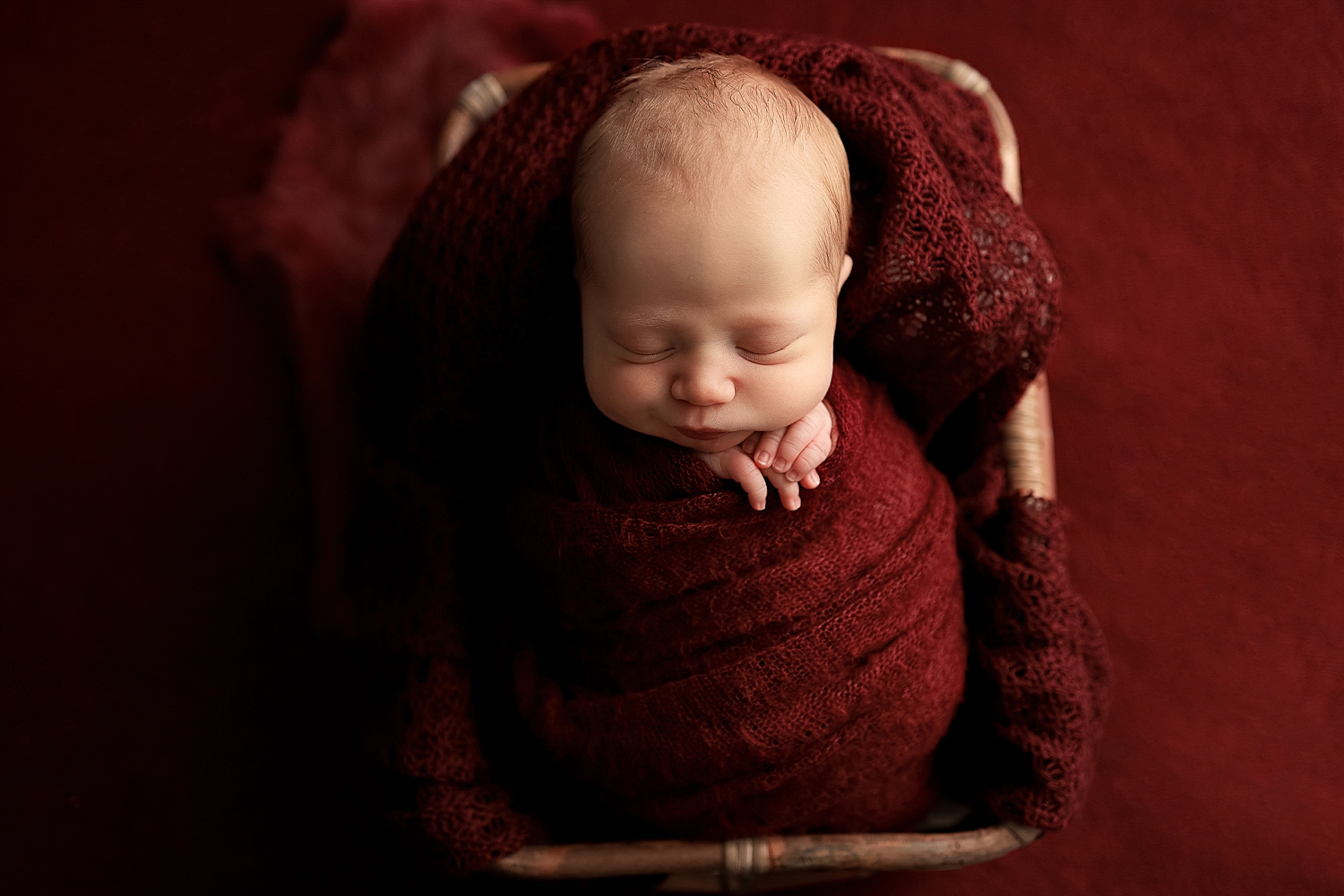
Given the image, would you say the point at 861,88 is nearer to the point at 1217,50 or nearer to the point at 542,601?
the point at 542,601

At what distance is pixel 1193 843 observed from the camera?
49.1 inches

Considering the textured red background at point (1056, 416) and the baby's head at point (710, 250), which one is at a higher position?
the baby's head at point (710, 250)

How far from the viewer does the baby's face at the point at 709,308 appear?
2.31 feet

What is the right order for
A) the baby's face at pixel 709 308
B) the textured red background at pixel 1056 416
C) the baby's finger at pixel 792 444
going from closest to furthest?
the baby's face at pixel 709 308
the baby's finger at pixel 792 444
the textured red background at pixel 1056 416

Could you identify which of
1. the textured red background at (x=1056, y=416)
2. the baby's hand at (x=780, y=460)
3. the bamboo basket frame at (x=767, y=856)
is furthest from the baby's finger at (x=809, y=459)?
the textured red background at (x=1056, y=416)

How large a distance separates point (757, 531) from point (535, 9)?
100 centimetres

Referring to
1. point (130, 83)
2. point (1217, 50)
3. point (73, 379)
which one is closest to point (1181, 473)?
point (1217, 50)

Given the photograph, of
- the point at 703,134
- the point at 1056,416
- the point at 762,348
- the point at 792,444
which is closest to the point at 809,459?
the point at 792,444

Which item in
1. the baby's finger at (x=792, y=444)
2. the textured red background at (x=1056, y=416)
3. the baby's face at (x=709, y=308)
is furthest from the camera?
the textured red background at (x=1056, y=416)

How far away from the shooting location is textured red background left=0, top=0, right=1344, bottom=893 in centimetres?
130

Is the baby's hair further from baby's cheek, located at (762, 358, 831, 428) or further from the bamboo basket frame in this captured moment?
the bamboo basket frame

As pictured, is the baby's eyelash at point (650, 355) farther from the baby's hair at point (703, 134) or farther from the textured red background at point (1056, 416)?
the textured red background at point (1056, 416)

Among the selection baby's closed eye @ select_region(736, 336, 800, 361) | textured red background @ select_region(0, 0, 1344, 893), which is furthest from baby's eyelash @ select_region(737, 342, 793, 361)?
textured red background @ select_region(0, 0, 1344, 893)

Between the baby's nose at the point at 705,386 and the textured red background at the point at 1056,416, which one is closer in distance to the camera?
→ the baby's nose at the point at 705,386
